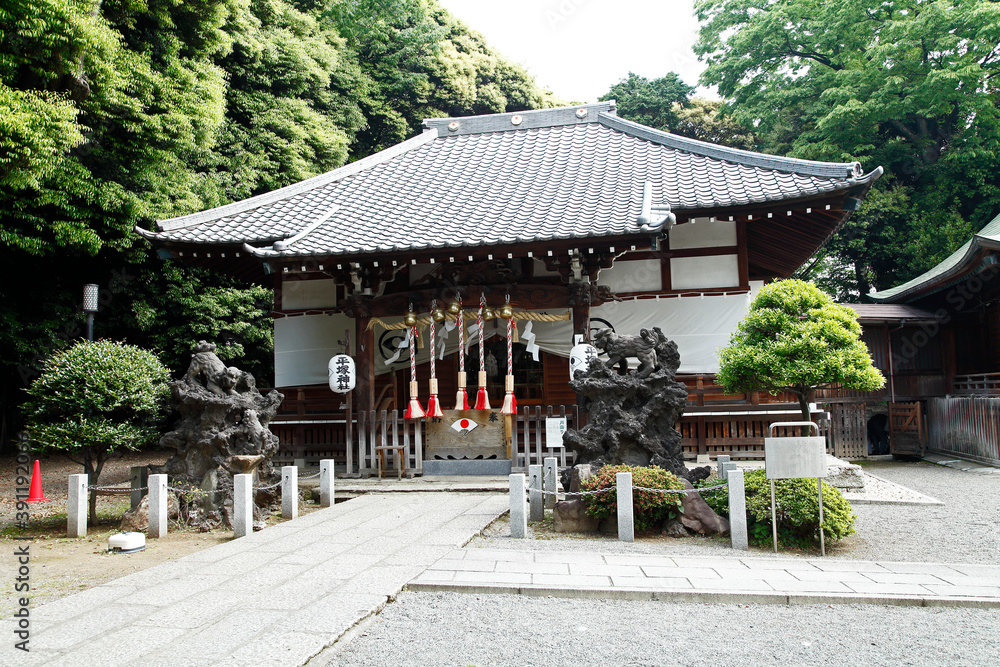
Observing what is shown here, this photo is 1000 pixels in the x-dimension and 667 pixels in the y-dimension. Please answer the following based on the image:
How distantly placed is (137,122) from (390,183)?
5158 mm

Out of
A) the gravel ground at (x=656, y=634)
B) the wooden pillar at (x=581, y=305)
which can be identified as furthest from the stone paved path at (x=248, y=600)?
the wooden pillar at (x=581, y=305)

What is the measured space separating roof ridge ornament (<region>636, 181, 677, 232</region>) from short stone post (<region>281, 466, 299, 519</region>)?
19.5ft

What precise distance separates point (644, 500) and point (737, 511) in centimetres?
91

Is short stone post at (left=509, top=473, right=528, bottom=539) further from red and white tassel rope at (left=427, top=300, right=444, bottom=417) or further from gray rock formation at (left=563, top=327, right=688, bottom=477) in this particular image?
red and white tassel rope at (left=427, top=300, right=444, bottom=417)

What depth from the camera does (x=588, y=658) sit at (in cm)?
370

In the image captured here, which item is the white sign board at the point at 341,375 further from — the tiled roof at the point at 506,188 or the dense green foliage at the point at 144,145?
the dense green foliage at the point at 144,145

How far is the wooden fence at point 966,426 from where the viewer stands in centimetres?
1312

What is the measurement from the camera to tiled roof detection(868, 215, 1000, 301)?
1354cm

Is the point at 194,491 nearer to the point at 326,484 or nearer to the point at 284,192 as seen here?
the point at 326,484

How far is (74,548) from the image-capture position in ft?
22.5

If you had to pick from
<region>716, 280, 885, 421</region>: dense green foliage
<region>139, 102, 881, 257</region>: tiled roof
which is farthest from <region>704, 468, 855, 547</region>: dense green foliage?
<region>139, 102, 881, 257</region>: tiled roof

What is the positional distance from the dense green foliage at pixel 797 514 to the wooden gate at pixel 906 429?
11.3 m

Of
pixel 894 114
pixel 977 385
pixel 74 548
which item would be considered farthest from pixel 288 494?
pixel 894 114

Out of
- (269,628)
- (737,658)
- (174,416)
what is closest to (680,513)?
(737,658)
